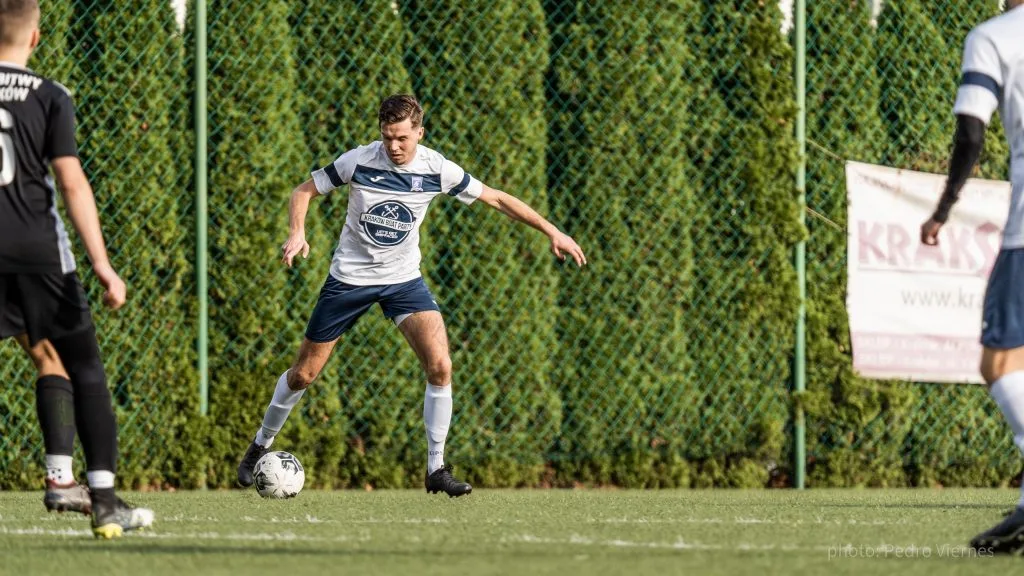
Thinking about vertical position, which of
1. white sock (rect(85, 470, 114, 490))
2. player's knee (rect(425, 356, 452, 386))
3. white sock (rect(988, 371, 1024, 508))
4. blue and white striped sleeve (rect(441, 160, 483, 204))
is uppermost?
blue and white striped sleeve (rect(441, 160, 483, 204))

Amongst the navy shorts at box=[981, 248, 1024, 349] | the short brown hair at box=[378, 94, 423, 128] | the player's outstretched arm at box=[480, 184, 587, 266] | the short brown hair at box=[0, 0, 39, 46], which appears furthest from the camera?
the short brown hair at box=[378, 94, 423, 128]

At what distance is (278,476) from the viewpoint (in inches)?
312

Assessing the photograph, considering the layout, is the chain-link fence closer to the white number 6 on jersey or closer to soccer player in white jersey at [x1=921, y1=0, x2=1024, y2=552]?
the white number 6 on jersey

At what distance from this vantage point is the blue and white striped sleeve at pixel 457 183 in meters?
8.15

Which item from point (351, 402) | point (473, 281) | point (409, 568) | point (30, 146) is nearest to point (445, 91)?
point (473, 281)

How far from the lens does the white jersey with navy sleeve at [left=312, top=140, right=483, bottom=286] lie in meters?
8.08

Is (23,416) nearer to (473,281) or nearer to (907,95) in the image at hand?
(473,281)

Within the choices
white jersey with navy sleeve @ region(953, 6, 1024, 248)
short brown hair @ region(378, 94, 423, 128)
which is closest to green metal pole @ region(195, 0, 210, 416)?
short brown hair @ region(378, 94, 423, 128)

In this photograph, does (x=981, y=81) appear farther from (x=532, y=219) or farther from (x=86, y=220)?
(x=532, y=219)

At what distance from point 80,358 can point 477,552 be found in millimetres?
1506

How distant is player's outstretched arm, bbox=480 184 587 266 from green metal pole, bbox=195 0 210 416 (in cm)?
219

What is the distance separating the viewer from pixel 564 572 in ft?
14.5

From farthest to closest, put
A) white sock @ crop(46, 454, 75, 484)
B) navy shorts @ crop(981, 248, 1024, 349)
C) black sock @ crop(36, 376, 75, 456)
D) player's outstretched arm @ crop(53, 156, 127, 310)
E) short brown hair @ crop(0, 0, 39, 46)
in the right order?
1. white sock @ crop(46, 454, 75, 484)
2. black sock @ crop(36, 376, 75, 456)
3. short brown hair @ crop(0, 0, 39, 46)
4. player's outstretched arm @ crop(53, 156, 127, 310)
5. navy shorts @ crop(981, 248, 1024, 349)

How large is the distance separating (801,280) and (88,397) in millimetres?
6249
